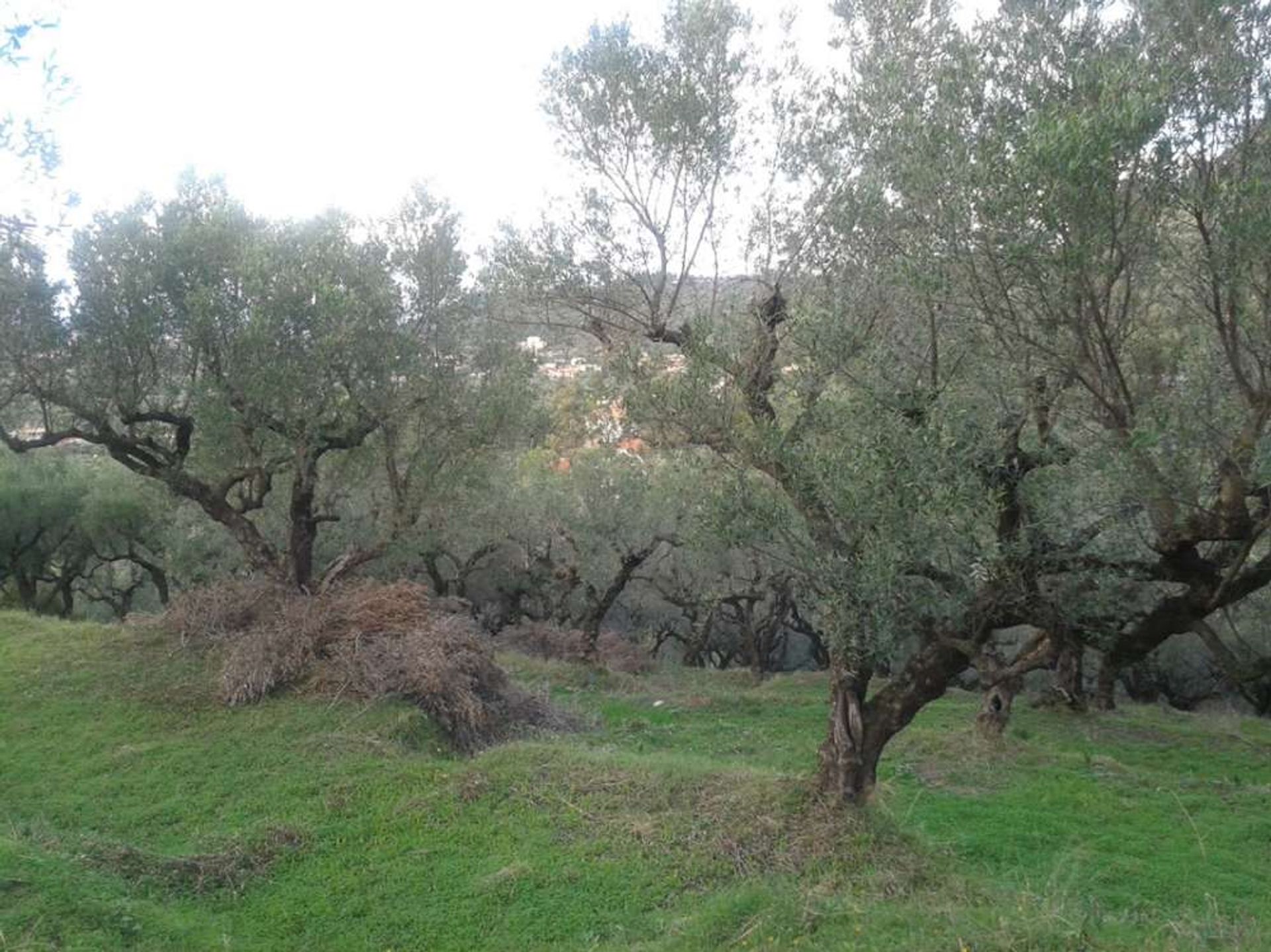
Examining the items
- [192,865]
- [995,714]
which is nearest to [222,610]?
[192,865]

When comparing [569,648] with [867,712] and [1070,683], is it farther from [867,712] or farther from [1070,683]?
[867,712]

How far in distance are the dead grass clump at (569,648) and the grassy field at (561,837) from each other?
33.5ft

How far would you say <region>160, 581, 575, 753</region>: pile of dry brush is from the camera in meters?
14.4

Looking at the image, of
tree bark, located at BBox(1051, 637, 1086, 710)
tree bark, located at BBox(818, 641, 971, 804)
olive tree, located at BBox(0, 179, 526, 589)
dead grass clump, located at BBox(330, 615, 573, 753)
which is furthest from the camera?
tree bark, located at BBox(1051, 637, 1086, 710)

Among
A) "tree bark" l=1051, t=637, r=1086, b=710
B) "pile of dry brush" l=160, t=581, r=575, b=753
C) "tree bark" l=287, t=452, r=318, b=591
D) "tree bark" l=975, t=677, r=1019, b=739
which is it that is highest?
"tree bark" l=287, t=452, r=318, b=591

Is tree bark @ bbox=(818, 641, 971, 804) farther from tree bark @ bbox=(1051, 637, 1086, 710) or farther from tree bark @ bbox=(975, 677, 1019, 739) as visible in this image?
tree bark @ bbox=(1051, 637, 1086, 710)

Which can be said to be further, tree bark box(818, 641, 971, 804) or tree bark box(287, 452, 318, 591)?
tree bark box(287, 452, 318, 591)

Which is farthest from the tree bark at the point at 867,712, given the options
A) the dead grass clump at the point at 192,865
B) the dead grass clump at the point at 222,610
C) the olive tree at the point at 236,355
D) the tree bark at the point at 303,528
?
the tree bark at the point at 303,528

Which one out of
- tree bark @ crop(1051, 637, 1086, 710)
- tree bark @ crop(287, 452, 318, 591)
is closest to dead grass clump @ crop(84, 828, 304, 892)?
tree bark @ crop(287, 452, 318, 591)

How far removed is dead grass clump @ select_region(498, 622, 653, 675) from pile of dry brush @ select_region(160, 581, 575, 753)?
1002 centimetres

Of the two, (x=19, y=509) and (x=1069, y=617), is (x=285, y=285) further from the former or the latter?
(x=19, y=509)

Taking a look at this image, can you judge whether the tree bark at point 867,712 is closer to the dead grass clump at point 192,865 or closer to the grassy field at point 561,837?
the grassy field at point 561,837

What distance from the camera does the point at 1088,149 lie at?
7.75 meters

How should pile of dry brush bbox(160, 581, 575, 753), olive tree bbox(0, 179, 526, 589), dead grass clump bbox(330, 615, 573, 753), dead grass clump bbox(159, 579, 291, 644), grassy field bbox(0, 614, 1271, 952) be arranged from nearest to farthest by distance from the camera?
grassy field bbox(0, 614, 1271, 952) < dead grass clump bbox(330, 615, 573, 753) < pile of dry brush bbox(160, 581, 575, 753) < olive tree bbox(0, 179, 526, 589) < dead grass clump bbox(159, 579, 291, 644)
